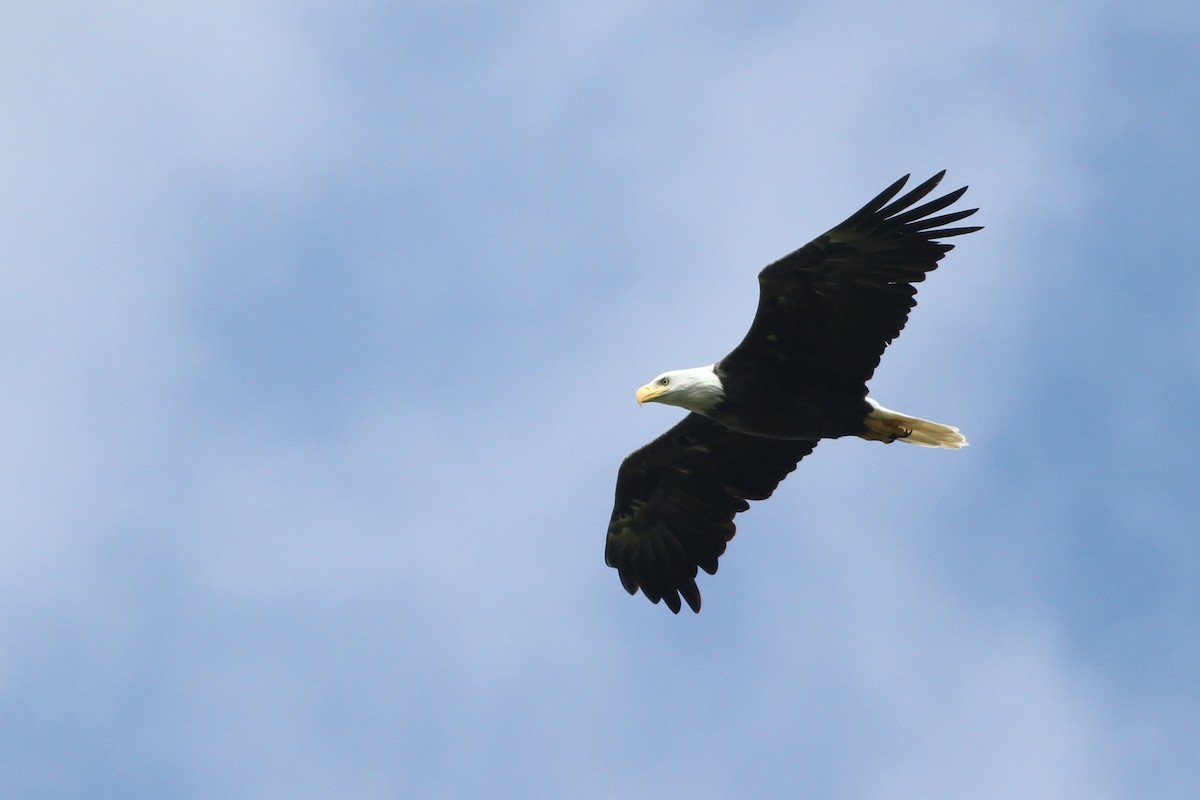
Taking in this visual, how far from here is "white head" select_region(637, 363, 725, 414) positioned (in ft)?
58.2

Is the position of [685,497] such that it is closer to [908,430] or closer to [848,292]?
[908,430]

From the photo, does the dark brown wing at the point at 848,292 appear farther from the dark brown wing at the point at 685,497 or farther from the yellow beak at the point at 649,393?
the dark brown wing at the point at 685,497

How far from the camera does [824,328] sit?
1742cm

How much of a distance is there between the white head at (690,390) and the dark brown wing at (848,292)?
21cm

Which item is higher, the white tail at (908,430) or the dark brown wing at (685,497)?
the dark brown wing at (685,497)

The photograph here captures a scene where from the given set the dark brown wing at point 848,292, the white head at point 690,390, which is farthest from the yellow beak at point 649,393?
the dark brown wing at point 848,292

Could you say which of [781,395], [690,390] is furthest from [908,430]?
[690,390]

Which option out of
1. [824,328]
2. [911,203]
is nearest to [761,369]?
[824,328]

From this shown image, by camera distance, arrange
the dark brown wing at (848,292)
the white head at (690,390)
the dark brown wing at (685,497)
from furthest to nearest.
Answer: the dark brown wing at (685,497) → the white head at (690,390) → the dark brown wing at (848,292)

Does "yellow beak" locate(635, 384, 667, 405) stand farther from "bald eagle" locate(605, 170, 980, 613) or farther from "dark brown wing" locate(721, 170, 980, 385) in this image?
"dark brown wing" locate(721, 170, 980, 385)

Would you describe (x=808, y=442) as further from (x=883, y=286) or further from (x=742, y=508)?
(x=883, y=286)

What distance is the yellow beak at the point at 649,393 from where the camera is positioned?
17906 mm

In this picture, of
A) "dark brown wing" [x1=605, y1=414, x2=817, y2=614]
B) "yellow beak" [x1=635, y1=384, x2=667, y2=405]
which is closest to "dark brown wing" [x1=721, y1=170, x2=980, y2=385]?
"yellow beak" [x1=635, y1=384, x2=667, y2=405]

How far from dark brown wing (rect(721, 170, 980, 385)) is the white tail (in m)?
0.48
